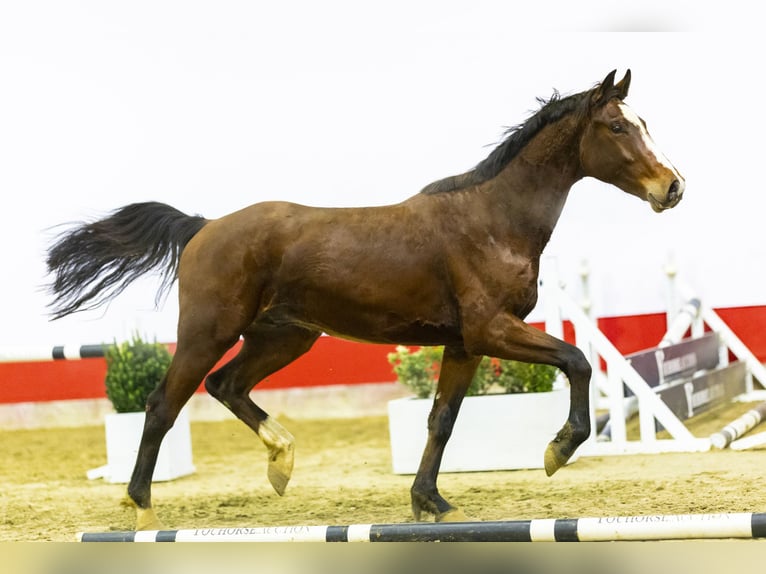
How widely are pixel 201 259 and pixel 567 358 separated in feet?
5.22

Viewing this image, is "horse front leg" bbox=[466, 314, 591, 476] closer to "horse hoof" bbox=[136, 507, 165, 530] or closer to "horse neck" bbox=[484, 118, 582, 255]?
"horse neck" bbox=[484, 118, 582, 255]

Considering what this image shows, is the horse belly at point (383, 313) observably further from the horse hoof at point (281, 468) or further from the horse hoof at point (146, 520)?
Answer: the horse hoof at point (146, 520)

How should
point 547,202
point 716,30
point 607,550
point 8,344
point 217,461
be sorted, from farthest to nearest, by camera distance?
point 8,344 < point 217,461 < point 716,30 < point 547,202 < point 607,550

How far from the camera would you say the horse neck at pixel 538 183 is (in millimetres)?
3861

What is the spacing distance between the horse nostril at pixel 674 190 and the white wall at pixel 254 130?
299 centimetres

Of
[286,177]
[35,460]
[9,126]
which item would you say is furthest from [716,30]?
[35,460]

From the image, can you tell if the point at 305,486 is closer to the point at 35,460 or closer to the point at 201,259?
the point at 201,259

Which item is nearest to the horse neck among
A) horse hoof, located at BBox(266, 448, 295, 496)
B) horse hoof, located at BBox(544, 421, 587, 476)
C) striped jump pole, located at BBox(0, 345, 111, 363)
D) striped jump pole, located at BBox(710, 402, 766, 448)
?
horse hoof, located at BBox(544, 421, 587, 476)

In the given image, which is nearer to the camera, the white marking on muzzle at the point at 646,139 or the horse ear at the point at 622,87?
the white marking on muzzle at the point at 646,139

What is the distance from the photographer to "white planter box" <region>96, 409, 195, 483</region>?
5.87 m

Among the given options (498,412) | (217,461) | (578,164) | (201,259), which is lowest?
(217,461)

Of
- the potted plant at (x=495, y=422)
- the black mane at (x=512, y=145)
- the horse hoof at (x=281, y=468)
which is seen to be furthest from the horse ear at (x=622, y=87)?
the potted plant at (x=495, y=422)

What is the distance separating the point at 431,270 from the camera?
3.85 m

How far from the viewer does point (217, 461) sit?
22.3 ft
